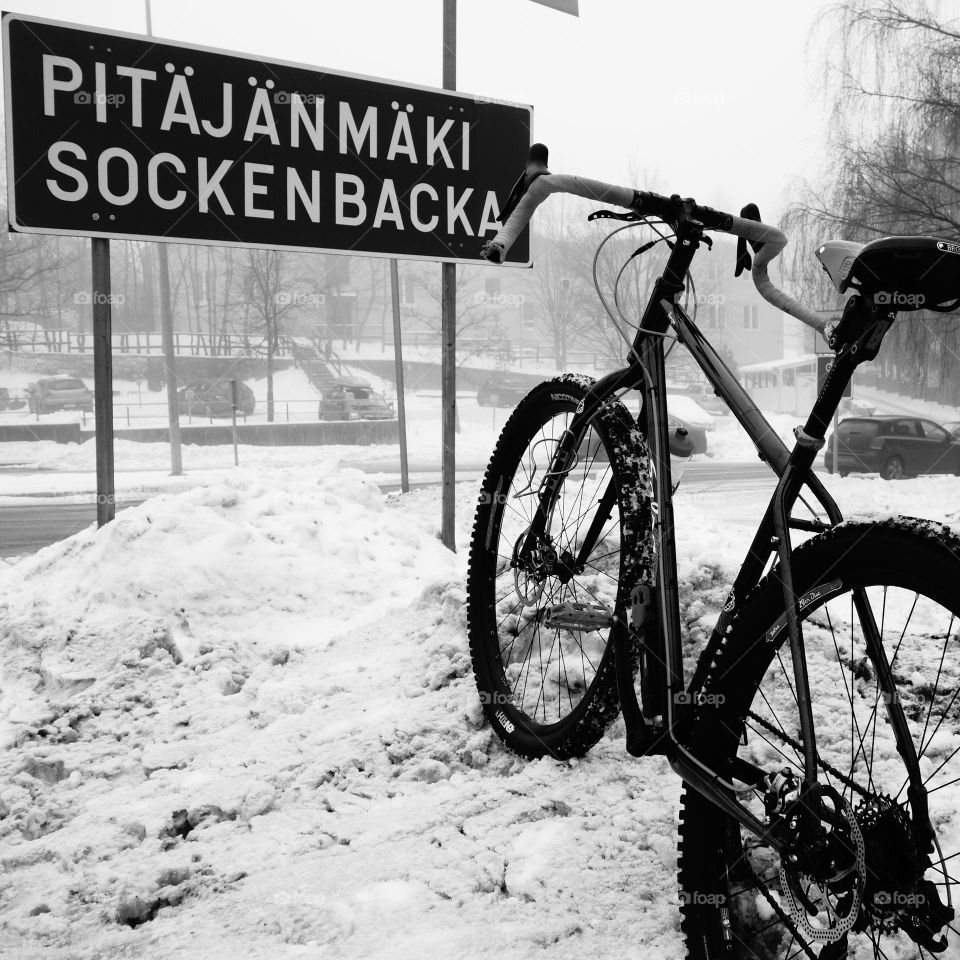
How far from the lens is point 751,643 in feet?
5.30

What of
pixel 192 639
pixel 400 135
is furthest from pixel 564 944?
pixel 400 135

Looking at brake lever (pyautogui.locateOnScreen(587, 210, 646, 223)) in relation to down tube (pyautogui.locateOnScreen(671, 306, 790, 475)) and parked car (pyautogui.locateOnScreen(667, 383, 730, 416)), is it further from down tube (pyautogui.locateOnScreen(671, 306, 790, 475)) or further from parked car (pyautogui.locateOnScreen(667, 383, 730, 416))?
parked car (pyautogui.locateOnScreen(667, 383, 730, 416))

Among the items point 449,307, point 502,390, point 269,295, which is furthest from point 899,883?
point 502,390

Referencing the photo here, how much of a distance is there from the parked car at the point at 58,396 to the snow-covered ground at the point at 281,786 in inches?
1042

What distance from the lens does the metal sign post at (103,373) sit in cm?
539

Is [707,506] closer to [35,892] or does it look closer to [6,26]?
[6,26]

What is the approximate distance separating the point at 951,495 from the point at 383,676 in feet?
42.4

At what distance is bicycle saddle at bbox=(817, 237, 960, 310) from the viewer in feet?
4.66

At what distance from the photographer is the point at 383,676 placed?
332cm

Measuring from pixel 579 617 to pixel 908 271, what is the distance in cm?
125
